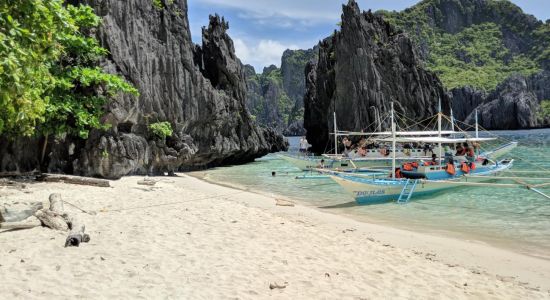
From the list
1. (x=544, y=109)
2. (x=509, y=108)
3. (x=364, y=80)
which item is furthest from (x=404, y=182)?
(x=544, y=109)

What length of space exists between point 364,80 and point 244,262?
222 feet

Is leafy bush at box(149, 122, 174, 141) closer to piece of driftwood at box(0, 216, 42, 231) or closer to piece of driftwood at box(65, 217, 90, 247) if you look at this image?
piece of driftwood at box(0, 216, 42, 231)

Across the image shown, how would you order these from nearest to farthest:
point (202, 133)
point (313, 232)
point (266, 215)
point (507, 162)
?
point (313, 232) < point (266, 215) < point (507, 162) < point (202, 133)

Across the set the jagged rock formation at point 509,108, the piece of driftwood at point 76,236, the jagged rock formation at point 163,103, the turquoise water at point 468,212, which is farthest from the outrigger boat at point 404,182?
the jagged rock formation at point 509,108

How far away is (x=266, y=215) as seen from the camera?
1490 centimetres

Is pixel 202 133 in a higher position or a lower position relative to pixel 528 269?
higher

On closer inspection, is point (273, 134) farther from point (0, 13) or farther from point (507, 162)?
point (0, 13)

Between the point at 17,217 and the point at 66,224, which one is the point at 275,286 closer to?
the point at 66,224

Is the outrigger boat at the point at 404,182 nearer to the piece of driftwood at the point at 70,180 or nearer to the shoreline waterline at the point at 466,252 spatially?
the shoreline waterline at the point at 466,252

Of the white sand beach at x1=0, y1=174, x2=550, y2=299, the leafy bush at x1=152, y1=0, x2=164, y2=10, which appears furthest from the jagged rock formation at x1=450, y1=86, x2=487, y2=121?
the white sand beach at x1=0, y1=174, x2=550, y2=299

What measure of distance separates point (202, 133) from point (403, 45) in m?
55.7

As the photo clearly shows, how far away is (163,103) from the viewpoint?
35.6 m

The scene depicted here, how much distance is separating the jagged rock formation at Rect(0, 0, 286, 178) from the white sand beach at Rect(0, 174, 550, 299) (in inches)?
424

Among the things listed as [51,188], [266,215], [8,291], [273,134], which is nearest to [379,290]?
[8,291]
